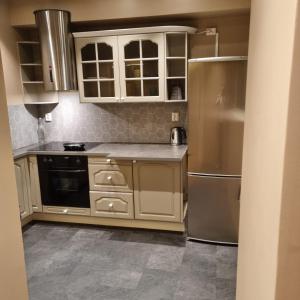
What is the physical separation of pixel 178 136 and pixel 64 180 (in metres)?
1.41

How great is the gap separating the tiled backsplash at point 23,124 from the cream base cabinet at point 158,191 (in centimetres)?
151

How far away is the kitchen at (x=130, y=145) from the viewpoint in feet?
8.73

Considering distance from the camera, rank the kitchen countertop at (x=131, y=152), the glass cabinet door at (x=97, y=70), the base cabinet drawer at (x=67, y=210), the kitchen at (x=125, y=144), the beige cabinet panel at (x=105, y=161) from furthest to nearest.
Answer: the base cabinet drawer at (x=67, y=210) → the glass cabinet door at (x=97, y=70) → the beige cabinet panel at (x=105, y=161) → the kitchen countertop at (x=131, y=152) → the kitchen at (x=125, y=144)

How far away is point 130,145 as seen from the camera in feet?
11.6

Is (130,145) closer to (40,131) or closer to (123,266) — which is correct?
(40,131)

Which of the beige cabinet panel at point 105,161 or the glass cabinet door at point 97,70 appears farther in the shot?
the glass cabinet door at point 97,70

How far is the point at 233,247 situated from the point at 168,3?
2.50 m

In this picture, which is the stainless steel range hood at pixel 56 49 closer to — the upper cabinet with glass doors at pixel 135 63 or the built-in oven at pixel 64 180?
the upper cabinet with glass doors at pixel 135 63

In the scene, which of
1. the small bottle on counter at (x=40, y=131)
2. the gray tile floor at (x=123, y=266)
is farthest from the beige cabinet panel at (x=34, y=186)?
the small bottle on counter at (x=40, y=131)

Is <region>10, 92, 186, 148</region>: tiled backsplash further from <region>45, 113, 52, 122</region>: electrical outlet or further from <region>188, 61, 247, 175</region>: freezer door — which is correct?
<region>188, 61, 247, 175</region>: freezer door

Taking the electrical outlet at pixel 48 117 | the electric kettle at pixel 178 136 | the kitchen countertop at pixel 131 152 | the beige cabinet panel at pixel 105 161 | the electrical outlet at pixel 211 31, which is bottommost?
the beige cabinet panel at pixel 105 161

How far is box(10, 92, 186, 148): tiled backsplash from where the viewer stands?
11.6ft

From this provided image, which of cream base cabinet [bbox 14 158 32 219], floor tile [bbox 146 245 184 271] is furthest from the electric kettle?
cream base cabinet [bbox 14 158 32 219]

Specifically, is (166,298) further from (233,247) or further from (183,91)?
(183,91)
